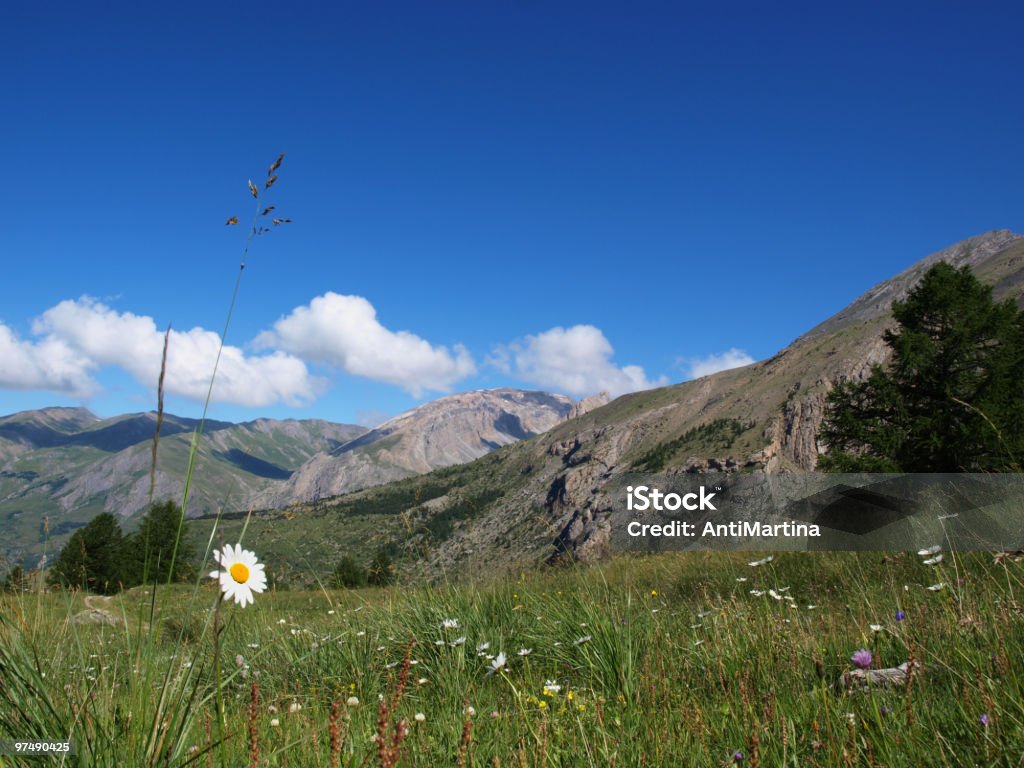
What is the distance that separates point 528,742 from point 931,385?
31484mm

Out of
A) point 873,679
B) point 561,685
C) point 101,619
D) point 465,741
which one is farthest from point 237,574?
point 101,619

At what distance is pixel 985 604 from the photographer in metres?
4.13

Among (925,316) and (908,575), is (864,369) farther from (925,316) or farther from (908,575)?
(908,575)

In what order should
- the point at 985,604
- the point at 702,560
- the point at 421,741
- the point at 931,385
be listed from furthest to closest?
the point at 931,385, the point at 702,560, the point at 985,604, the point at 421,741

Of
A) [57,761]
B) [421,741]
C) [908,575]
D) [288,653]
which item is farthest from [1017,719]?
[908,575]

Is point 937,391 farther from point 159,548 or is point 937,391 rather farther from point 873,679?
point 159,548

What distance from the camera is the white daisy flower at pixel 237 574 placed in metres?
1.91

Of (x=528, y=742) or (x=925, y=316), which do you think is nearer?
(x=528, y=742)

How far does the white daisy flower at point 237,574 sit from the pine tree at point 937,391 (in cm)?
2895

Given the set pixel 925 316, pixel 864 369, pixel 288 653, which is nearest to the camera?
pixel 288 653

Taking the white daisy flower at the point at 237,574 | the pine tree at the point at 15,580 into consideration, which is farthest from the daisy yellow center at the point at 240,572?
the pine tree at the point at 15,580

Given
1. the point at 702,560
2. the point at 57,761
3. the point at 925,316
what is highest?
the point at 925,316

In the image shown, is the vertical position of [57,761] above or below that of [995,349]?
below

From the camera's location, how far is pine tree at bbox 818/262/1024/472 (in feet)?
84.6
